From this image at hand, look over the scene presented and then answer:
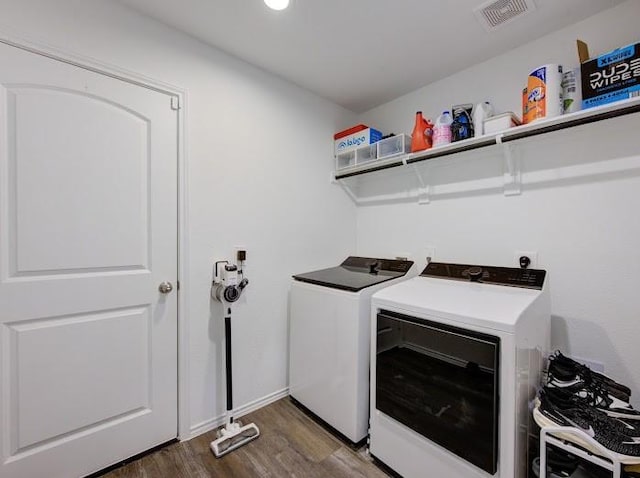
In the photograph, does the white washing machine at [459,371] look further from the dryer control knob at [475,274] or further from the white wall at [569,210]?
the white wall at [569,210]

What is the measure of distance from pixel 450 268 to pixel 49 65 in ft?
7.89

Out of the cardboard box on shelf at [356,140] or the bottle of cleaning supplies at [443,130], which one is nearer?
the bottle of cleaning supplies at [443,130]

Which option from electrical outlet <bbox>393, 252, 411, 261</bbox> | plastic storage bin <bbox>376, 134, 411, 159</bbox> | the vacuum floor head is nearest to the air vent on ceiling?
plastic storage bin <bbox>376, 134, 411, 159</bbox>

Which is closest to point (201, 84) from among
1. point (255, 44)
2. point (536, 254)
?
point (255, 44)

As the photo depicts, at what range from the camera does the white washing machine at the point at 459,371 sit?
1.18 metres

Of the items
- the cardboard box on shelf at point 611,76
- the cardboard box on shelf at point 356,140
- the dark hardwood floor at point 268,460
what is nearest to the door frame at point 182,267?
the dark hardwood floor at point 268,460

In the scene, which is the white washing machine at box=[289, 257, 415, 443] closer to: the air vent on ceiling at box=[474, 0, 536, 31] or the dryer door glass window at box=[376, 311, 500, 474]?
the dryer door glass window at box=[376, 311, 500, 474]

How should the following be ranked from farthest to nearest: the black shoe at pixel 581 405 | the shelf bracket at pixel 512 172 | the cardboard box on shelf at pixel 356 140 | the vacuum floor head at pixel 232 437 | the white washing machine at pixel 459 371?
the cardboard box on shelf at pixel 356 140 → the shelf bracket at pixel 512 172 → the vacuum floor head at pixel 232 437 → the white washing machine at pixel 459 371 → the black shoe at pixel 581 405

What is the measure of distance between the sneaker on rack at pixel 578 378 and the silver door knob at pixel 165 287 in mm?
2021

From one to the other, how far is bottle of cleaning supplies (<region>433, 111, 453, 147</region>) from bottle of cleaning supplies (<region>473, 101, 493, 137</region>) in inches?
6.0

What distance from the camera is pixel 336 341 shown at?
6.02ft

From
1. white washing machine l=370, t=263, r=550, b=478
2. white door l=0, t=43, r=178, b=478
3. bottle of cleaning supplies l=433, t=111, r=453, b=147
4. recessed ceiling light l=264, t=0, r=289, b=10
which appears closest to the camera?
white washing machine l=370, t=263, r=550, b=478

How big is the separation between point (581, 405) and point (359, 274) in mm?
1325

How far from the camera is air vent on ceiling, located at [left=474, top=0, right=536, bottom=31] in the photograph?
149cm
